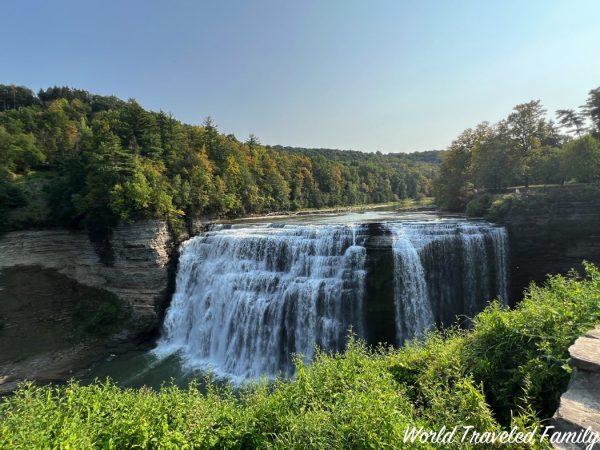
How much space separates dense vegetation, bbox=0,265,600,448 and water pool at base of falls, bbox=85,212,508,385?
28.8ft

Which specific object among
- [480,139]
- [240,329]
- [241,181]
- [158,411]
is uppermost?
[480,139]

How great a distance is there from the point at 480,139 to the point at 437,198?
20.4ft

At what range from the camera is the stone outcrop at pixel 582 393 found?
11.4 feet

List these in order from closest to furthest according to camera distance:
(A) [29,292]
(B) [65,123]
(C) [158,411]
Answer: (C) [158,411], (A) [29,292], (B) [65,123]

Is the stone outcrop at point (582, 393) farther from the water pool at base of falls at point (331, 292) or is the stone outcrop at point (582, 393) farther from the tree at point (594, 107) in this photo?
the tree at point (594, 107)

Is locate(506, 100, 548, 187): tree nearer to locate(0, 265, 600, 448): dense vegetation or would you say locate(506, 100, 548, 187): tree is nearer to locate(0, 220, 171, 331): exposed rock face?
locate(0, 265, 600, 448): dense vegetation

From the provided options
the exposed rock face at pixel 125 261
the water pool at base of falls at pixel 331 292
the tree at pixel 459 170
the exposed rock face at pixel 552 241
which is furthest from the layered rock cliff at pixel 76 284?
the tree at pixel 459 170

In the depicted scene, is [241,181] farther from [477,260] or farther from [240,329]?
[477,260]

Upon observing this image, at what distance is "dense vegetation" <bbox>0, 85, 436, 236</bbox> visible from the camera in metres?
21.6

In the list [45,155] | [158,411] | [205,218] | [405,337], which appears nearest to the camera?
[158,411]

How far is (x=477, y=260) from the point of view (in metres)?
15.7

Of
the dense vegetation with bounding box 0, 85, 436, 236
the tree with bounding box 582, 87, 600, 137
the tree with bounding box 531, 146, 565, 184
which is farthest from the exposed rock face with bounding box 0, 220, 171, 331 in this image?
the tree with bounding box 582, 87, 600, 137

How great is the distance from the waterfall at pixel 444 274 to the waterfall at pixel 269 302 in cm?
205

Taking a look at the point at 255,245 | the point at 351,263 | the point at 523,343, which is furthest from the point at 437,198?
the point at 523,343
